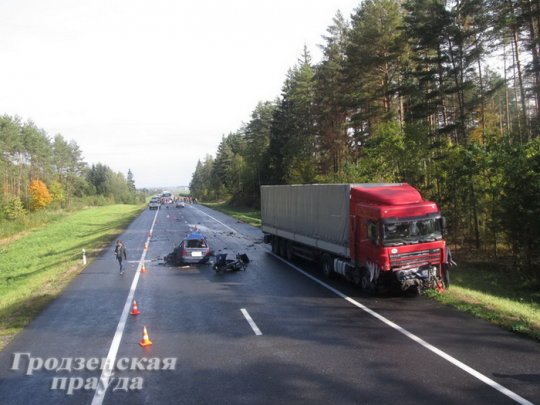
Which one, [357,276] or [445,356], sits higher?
[357,276]

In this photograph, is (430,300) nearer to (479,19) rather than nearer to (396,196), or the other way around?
(396,196)

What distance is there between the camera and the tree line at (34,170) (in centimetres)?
7938

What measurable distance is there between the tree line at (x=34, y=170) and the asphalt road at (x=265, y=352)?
224ft

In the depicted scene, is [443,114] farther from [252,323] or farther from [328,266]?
[252,323]

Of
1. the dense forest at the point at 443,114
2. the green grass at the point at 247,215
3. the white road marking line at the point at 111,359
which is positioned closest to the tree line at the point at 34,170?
the green grass at the point at 247,215

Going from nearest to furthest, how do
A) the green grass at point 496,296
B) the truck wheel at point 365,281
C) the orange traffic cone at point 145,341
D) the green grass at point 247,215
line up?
1. the orange traffic cone at point 145,341
2. the green grass at point 496,296
3. the truck wheel at point 365,281
4. the green grass at point 247,215

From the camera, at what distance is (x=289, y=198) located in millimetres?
22016

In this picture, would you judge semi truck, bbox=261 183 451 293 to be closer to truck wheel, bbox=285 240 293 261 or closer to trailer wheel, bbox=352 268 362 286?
trailer wheel, bbox=352 268 362 286

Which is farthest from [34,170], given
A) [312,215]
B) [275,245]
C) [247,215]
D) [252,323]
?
[252,323]

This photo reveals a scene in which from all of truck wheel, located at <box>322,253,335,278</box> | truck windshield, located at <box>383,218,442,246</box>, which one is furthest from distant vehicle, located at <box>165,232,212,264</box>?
truck windshield, located at <box>383,218,442,246</box>

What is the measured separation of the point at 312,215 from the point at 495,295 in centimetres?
732

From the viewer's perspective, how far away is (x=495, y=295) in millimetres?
16406

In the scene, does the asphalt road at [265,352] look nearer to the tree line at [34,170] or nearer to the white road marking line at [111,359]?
the white road marking line at [111,359]

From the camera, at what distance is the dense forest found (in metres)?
19.6
